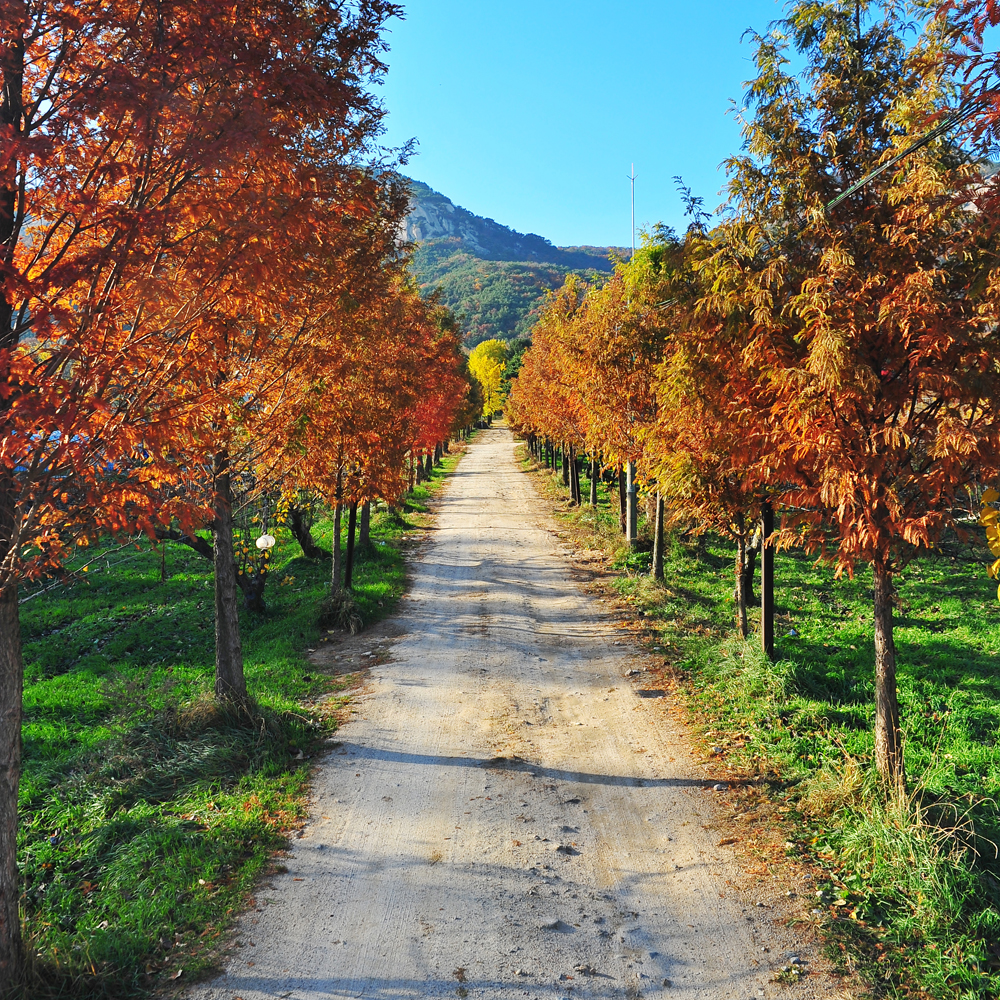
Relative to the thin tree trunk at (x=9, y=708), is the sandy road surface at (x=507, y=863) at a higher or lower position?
lower

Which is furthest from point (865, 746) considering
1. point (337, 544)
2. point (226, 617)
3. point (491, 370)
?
point (491, 370)

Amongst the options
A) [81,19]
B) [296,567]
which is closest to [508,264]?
[296,567]

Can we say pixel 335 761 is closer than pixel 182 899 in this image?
No

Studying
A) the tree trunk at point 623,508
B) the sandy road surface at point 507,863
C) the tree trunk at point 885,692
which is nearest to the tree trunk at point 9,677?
the sandy road surface at point 507,863

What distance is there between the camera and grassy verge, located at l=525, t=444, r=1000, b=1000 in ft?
→ 14.7

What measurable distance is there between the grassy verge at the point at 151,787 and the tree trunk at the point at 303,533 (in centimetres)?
346

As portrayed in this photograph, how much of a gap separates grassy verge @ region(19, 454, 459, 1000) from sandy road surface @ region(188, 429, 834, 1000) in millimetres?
453

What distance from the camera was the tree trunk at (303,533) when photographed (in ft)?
55.4

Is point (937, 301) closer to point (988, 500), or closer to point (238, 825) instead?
point (988, 500)

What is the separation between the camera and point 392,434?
43.6ft

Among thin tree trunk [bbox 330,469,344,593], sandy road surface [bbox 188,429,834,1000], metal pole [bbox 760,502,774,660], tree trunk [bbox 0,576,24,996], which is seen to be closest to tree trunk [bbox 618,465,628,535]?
thin tree trunk [bbox 330,469,344,593]

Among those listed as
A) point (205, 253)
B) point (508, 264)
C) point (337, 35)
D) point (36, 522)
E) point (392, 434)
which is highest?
point (508, 264)

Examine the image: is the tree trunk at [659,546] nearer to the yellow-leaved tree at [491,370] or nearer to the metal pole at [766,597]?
the metal pole at [766,597]

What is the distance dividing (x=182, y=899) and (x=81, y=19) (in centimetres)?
564
